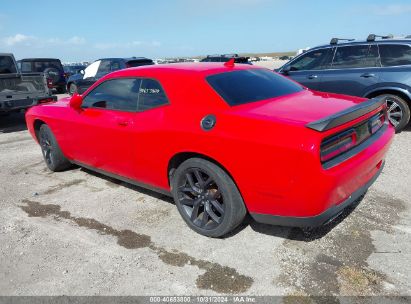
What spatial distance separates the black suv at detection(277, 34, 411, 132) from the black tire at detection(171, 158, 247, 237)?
461cm

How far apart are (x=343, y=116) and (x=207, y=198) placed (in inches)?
53.0

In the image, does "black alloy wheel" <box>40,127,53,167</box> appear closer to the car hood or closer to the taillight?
the car hood

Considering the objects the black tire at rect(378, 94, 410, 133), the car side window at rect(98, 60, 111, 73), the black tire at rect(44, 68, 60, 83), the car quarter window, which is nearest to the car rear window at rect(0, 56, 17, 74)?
the car side window at rect(98, 60, 111, 73)

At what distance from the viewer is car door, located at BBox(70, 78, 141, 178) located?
3773 mm

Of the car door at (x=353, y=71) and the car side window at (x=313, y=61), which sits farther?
the car side window at (x=313, y=61)

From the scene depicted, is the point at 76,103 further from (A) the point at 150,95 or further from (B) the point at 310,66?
(B) the point at 310,66

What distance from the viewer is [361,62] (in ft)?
21.8

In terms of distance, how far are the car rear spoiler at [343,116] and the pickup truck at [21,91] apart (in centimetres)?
808

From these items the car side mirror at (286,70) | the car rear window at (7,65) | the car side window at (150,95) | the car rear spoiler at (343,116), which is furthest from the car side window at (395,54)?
the car rear window at (7,65)

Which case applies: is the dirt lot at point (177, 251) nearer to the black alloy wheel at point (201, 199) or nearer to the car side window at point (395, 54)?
the black alloy wheel at point (201, 199)

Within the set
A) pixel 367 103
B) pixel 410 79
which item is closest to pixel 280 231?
pixel 367 103

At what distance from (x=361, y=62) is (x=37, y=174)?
19.5 ft

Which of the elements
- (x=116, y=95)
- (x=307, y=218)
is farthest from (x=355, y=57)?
(x=307, y=218)

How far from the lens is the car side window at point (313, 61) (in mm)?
7065
